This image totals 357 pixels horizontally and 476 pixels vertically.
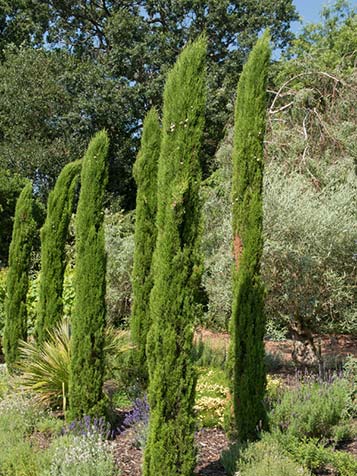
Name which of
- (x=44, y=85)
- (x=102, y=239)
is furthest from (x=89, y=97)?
(x=102, y=239)

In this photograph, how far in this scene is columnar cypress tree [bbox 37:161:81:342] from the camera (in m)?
7.60

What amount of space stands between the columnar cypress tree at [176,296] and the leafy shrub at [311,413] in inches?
60.3

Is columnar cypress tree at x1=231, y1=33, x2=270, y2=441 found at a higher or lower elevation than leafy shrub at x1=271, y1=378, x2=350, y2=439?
higher

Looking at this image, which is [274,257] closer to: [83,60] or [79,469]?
[79,469]

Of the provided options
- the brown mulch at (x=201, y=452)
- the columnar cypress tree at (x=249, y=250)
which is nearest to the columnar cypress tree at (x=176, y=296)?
the brown mulch at (x=201, y=452)

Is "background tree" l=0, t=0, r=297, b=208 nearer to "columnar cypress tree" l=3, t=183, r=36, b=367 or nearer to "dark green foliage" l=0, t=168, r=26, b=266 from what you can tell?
"dark green foliage" l=0, t=168, r=26, b=266

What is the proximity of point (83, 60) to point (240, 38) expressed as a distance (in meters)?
5.57

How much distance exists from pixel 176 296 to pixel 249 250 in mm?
1805

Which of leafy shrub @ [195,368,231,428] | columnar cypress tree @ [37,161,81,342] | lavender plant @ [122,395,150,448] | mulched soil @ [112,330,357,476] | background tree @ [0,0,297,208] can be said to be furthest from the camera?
background tree @ [0,0,297,208]

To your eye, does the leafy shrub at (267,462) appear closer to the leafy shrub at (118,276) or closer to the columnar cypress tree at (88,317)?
the columnar cypress tree at (88,317)

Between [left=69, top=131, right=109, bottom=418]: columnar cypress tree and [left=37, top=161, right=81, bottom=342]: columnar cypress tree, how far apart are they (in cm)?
199

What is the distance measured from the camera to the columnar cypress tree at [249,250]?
5.27m

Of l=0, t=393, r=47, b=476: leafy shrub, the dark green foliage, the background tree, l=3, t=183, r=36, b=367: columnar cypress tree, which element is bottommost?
l=0, t=393, r=47, b=476: leafy shrub

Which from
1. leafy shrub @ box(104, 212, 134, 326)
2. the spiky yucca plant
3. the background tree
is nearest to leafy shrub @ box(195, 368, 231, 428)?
the spiky yucca plant
